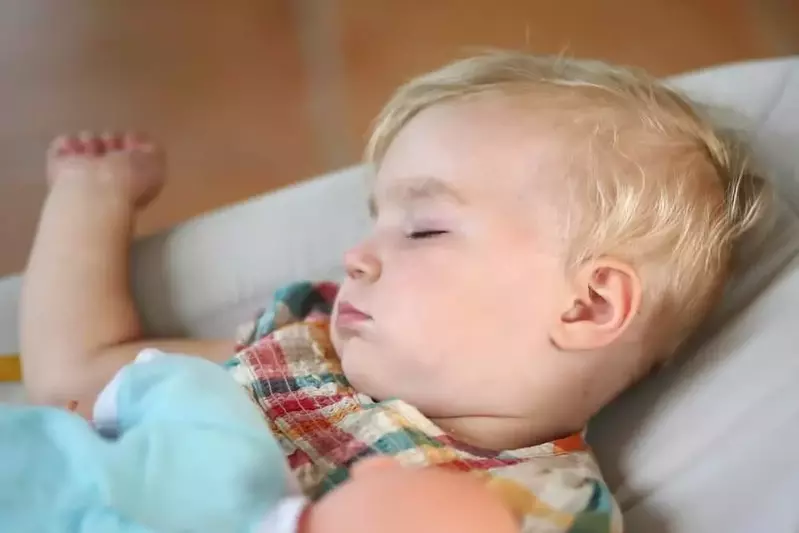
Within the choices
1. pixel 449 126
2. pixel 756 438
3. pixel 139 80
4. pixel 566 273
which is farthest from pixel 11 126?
pixel 756 438

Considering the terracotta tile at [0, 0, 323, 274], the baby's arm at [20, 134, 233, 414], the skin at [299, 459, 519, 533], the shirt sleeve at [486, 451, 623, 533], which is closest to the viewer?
the skin at [299, 459, 519, 533]

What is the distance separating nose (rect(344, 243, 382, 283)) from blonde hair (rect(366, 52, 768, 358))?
0.13 metres

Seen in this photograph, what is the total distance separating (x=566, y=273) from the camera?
682 mm

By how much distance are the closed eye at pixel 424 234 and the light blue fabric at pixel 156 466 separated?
18 cm

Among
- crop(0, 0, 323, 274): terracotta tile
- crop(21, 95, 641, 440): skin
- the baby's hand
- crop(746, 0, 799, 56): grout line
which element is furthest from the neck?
crop(746, 0, 799, 56): grout line

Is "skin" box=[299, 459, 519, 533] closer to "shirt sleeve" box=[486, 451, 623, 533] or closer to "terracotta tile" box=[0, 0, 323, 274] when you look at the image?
"shirt sleeve" box=[486, 451, 623, 533]

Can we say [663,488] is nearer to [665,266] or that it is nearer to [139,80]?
[665,266]

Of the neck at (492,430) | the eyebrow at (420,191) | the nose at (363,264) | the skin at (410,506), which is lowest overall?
the neck at (492,430)

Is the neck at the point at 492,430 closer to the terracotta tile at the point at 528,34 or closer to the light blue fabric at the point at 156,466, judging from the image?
the light blue fabric at the point at 156,466

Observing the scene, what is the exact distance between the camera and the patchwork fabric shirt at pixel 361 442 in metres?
0.61

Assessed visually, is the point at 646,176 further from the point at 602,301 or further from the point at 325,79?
the point at 325,79

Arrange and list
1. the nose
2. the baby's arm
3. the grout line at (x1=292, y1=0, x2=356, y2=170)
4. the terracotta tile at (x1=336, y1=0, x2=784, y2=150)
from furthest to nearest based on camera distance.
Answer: the terracotta tile at (x1=336, y1=0, x2=784, y2=150), the grout line at (x1=292, y1=0, x2=356, y2=170), the baby's arm, the nose

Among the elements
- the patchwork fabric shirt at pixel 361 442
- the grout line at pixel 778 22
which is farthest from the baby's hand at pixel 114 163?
the grout line at pixel 778 22

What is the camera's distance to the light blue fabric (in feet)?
1.67
